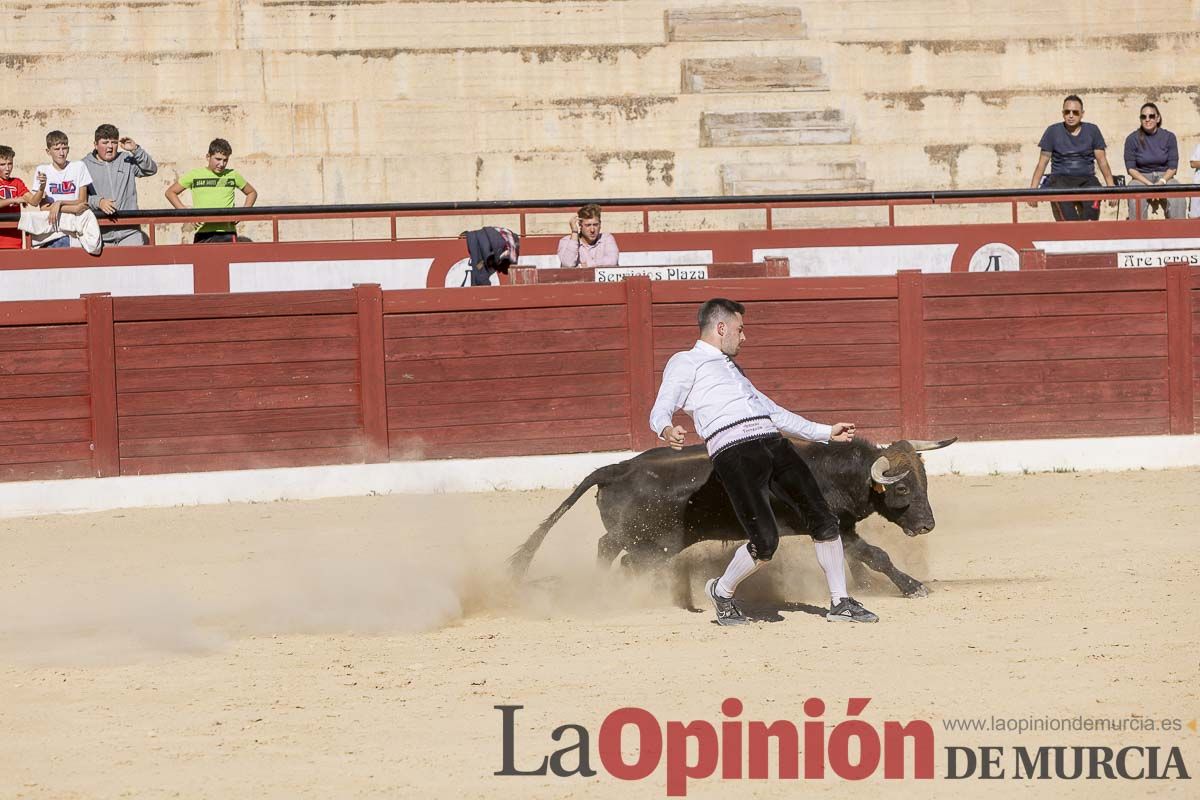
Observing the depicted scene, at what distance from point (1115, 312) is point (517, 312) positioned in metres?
3.94

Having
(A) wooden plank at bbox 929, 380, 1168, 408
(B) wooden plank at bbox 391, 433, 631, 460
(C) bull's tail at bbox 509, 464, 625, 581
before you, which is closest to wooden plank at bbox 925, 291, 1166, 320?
(A) wooden plank at bbox 929, 380, 1168, 408

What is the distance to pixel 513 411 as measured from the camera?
34.7ft

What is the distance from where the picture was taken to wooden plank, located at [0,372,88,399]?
10.1 metres

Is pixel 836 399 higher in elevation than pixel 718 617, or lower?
higher

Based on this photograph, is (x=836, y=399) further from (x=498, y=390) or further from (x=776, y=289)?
(x=498, y=390)

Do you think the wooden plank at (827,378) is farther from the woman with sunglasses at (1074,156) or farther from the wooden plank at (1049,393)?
the woman with sunglasses at (1074,156)

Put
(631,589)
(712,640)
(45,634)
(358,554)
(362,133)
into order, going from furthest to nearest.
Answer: (362,133), (358,554), (631,589), (45,634), (712,640)

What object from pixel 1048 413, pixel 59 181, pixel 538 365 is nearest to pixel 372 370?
pixel 538 365

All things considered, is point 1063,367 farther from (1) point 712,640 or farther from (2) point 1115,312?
(1) point 712,640

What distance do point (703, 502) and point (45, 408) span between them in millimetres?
5199

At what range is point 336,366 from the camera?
34.4 ft

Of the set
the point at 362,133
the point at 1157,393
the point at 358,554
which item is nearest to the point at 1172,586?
the point at 358,554

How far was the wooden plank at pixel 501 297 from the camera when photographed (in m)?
10.5

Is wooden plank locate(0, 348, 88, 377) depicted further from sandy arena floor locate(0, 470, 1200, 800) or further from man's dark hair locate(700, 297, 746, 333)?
man's dark hair locate(700, 297, 746, 333)
